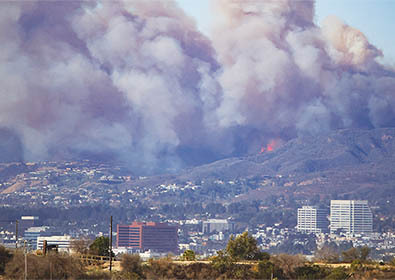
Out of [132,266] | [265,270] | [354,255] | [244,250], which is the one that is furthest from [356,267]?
[132,266]

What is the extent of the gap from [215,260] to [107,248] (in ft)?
46.0

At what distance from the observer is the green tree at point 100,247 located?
70250 mm

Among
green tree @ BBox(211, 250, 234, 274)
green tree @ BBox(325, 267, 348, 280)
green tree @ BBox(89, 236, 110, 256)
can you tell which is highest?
green tree @ BBox(89, 236, 110, 256)

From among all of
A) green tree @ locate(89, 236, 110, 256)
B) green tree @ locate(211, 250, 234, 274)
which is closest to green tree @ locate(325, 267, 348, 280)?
green tree @ locate(211, 250, 234, 274)

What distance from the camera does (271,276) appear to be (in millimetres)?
55969

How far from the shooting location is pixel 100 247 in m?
70.9

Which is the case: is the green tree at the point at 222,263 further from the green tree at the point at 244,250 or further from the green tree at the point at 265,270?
the green tree at the point at 244,250

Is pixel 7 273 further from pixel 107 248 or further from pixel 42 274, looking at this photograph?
pixel 107 248

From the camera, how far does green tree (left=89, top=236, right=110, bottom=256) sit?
7025 centimetres

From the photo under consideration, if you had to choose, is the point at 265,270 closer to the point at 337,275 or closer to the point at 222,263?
the point at 222,263

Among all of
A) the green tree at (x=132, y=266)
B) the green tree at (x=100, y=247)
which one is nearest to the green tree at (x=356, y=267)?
the green tree at (x=132, y=266)

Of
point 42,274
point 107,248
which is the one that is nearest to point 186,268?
point 42,274

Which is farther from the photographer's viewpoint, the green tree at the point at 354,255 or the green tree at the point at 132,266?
the green tree at the point at 354,255

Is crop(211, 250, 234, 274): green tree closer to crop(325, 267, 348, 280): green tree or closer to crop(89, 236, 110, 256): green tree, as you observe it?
crop(325, 267, 348, 280): green tree
